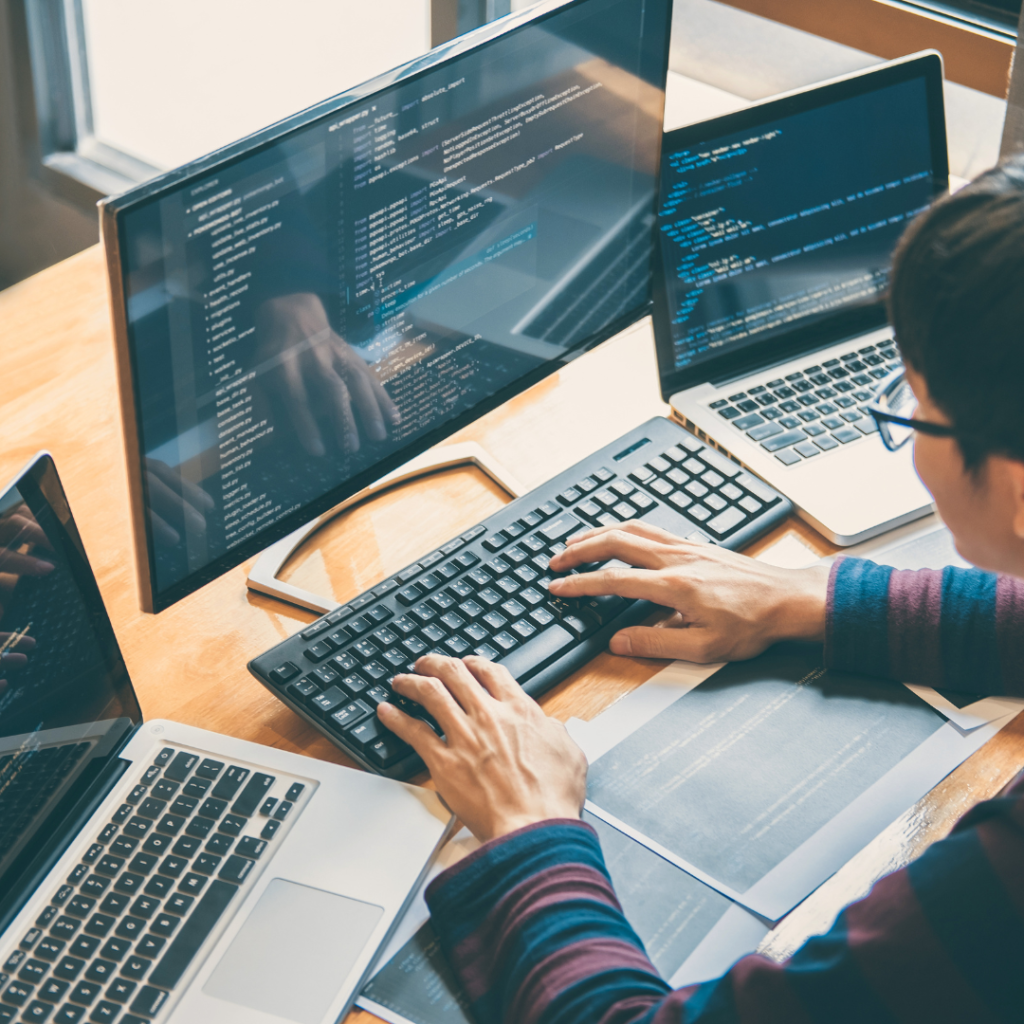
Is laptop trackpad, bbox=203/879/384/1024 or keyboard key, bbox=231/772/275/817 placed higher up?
keyboard key, bbox=231/772/275/817

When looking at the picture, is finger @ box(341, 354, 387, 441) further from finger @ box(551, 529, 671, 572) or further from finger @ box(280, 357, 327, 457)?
finger @ box(551, 529, 671, 572)

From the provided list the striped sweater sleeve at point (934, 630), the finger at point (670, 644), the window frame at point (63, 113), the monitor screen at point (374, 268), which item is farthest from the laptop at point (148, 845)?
the window frame at point (63, 113)

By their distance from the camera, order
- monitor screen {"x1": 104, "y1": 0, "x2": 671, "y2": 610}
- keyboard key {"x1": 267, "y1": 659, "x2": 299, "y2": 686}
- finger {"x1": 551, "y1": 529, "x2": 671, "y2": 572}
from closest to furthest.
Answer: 1. monitor screen {"x1": 104, "y1": 0, "x2": 671, "y2": 610}
2. keyboard key {"x1": 267, "y1": 659, "x2": 299, "y2": 686}
3. finger {"x1": 551, "y1": 529, "x2": 671, "y2": 572}

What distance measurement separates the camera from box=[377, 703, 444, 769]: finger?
0.83 metres

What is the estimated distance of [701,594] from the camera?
3.12 ft

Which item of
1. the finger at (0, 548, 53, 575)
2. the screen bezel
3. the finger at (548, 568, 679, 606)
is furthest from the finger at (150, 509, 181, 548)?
the screen bezel

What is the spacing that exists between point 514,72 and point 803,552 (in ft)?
1.65

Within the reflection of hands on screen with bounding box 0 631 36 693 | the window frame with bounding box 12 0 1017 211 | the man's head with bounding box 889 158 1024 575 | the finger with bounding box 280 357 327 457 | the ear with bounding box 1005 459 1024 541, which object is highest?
the man's head with bounding box 889 158 1024 575

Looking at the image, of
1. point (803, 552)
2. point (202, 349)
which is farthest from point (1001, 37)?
point (202, 349)

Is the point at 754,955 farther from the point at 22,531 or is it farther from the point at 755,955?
the point at 22,531

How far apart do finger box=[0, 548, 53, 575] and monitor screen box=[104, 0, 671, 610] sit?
0.34 feet

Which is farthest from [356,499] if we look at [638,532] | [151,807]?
[151,807]

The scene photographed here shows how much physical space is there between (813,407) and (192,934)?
789mm

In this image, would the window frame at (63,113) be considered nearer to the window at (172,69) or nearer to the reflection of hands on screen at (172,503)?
the window at (172,69)
